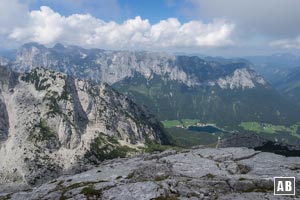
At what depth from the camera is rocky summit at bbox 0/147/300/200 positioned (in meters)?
94.2

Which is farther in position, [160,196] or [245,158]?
[245,158]

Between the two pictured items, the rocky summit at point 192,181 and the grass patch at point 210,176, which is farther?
the grass patch at point 210,176

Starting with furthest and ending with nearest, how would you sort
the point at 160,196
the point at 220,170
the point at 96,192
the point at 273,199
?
the point at 220,170
the point at 96,192
the point at 160,196
the point at 273,199

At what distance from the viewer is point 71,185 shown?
135 meters

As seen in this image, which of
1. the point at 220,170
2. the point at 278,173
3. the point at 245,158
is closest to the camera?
the point at 278,173

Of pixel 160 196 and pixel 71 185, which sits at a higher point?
pixel 160 196

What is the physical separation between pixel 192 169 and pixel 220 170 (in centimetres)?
1021

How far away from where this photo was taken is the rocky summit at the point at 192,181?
309ft

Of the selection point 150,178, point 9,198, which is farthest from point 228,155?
point 9,198

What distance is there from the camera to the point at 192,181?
104 meters

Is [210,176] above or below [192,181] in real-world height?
below

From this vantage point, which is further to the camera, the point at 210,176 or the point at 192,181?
the point at 210,176

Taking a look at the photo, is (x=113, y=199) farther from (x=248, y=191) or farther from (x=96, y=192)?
(x=248, y=191)

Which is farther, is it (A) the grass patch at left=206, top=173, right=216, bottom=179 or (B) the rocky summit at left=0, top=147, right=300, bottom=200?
(A) the grass patch at left=206, top=173, right=216, bottom=179
